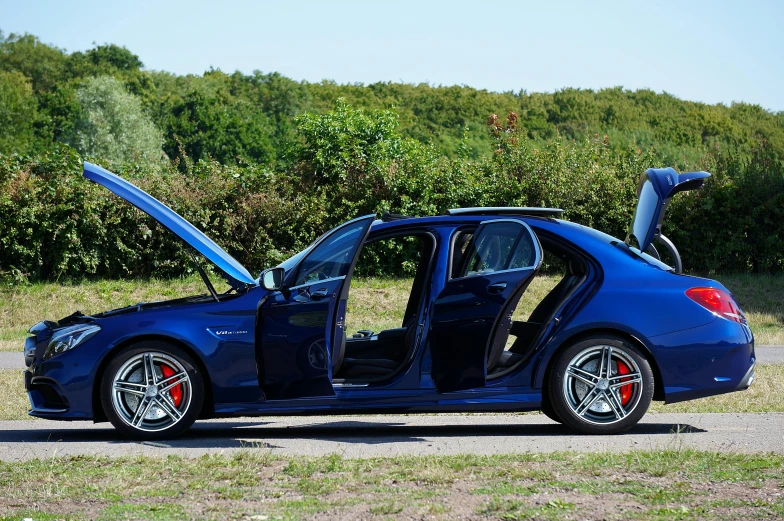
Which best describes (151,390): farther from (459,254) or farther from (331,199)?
(331,199)

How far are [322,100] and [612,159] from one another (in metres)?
66.6

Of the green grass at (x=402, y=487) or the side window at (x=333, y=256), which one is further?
the side window at (x=333, y=256)

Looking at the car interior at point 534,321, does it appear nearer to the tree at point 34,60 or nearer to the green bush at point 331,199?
the green bush at point 331,199

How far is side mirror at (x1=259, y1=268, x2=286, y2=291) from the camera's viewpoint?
24.9 feet

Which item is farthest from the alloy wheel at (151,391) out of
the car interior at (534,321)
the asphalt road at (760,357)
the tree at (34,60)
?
the tree at (34,60)

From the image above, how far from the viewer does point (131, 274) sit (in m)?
21.8

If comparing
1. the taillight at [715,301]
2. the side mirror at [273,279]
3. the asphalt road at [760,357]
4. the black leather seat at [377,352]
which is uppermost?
the side mirror at [273,279]

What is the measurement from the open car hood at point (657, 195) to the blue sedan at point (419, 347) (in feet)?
1.71

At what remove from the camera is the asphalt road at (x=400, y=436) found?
710 centimetres

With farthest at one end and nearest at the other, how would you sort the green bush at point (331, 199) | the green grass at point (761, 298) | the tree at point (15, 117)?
the tree at point (15, 117)
the green bush at point (331, 199)
the green grass at point (761, 298)

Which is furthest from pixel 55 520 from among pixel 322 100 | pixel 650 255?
pixel 322 100

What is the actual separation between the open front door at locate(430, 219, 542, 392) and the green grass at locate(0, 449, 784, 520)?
1012 mm

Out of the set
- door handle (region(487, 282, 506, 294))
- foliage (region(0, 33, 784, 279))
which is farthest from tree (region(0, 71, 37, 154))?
door handle (region(487, 282, 506, 294))

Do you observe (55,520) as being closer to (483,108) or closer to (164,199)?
(164,199)
